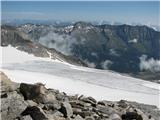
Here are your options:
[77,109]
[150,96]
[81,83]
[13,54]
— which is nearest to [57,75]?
[81,83]

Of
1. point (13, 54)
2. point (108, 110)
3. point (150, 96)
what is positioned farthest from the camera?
point (13, 54)

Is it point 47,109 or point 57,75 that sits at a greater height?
point 47,109

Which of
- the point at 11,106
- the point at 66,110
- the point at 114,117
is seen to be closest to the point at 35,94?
the point at 66,110

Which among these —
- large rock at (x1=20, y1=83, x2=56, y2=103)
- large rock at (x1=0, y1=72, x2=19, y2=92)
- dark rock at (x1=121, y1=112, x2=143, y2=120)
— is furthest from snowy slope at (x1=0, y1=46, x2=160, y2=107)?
large rock at (x1=20, y1=83, x2=56, y2=103)

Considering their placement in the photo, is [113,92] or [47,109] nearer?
[47,109]

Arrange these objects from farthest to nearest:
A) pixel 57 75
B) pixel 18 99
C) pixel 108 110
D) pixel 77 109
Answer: pixel 57 75 < pixel 108 110 < pixel 77 109 < pixel 18 99

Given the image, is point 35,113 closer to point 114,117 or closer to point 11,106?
point 11,106

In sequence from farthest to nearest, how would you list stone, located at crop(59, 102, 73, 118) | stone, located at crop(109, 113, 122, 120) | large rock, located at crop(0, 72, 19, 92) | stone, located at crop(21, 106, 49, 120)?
large rock, located at crop(0, 72, 19, 92) → stone, located at crop(109, 113, 122, 120) → stone, located at crop(59, 102, 73, 118) → stone, located at crop(21, 106, 49, 120)

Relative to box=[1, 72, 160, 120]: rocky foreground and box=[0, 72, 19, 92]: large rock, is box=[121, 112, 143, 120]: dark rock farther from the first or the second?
box=[0, 72, 19, 92]: large rock

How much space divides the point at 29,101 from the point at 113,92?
2867 centimetres

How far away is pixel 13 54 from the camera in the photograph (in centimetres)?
9256

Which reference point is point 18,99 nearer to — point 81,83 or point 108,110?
point 108,110

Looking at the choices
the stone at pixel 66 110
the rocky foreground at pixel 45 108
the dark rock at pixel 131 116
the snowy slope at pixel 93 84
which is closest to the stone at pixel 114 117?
the rocky foreground at pixel 45 108

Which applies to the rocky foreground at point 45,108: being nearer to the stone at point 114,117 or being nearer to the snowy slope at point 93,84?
the stone at point 114,117
